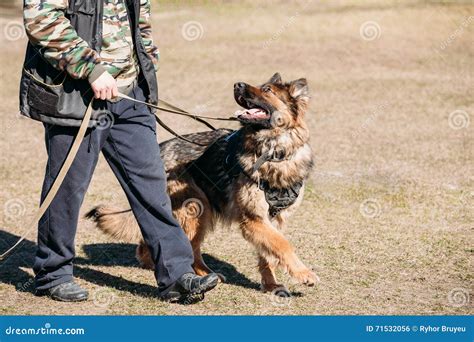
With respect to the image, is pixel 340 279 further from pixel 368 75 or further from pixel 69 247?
pixel 368 75

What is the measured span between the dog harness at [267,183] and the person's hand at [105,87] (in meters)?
1.25

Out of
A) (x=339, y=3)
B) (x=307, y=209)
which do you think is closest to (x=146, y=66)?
(x=307, y=209)

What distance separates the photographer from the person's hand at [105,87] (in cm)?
446

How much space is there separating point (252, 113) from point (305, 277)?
1.22 metres

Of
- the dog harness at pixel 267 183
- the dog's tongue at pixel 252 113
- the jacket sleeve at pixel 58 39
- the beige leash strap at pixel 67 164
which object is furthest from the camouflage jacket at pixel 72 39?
the dog harness at pixel 267 183

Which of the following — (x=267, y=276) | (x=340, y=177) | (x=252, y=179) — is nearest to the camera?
(x=252, y=179)

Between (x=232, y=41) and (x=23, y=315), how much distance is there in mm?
16016

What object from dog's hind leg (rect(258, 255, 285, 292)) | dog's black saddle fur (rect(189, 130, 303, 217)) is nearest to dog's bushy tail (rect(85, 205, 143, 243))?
dog's black saddle fur (rect(189, 130, 303, 217))

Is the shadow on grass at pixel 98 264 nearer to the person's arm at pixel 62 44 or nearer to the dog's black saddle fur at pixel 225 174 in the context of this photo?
the dog's black saddle fur at pixel 225 174

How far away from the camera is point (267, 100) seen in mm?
5422

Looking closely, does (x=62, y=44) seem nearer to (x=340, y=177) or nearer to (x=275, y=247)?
(x=275, y=247)

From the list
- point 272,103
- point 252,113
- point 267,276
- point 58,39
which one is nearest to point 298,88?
point 272,103

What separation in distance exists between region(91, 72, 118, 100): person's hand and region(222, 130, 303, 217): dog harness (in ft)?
4.11

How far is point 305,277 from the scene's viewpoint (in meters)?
5.04
